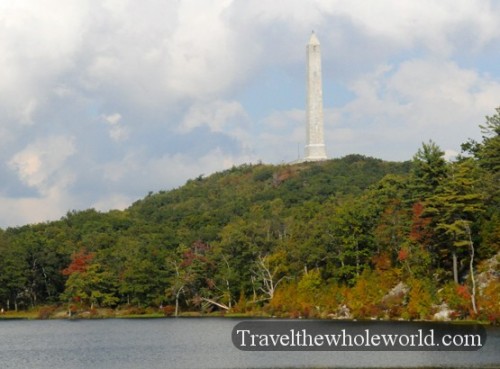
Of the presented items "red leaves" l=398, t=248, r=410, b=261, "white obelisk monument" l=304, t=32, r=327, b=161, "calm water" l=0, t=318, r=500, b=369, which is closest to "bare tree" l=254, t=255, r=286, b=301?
"calm water" l=0, t=318, r=500, b=369

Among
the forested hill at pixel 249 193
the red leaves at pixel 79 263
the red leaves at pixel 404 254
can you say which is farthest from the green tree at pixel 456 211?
the red leaves at pixel 79 263

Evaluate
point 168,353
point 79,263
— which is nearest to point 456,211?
point 168,353

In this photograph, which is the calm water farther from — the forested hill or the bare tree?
A: the forested hill

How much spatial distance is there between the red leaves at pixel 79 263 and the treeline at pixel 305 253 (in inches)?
6.3

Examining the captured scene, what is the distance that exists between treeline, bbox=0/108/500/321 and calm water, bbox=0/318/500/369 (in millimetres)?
11574

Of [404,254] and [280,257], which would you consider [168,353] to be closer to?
[404,254]

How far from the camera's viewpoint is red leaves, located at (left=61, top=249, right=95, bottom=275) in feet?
357

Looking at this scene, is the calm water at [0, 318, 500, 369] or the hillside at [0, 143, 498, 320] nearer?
the calm water at [0, 318, 500, 369]

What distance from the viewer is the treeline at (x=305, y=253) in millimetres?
75625

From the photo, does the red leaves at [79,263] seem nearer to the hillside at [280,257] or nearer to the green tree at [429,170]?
the hillside at [280,257]

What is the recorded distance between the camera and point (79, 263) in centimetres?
10950

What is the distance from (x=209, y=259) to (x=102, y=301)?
13.5m

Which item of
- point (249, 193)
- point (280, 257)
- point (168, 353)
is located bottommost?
point (168, 353)

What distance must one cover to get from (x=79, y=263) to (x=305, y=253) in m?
31.1
